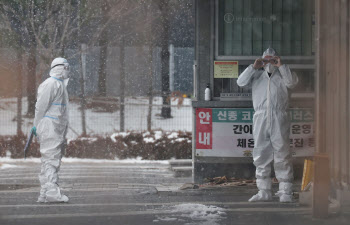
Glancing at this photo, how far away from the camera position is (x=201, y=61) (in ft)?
31.5

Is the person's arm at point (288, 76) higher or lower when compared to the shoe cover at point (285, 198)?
higher

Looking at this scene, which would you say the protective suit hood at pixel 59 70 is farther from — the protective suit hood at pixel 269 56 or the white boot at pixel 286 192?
the white boot at pixel 286 192

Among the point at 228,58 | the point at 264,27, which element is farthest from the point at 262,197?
the point at 264,27

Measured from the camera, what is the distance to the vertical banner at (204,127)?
9.45 m

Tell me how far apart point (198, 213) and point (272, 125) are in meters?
1.59

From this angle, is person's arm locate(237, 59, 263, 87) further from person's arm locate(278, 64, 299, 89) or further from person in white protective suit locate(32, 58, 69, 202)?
person in white protective suit locate(32, 58, 69, 202)

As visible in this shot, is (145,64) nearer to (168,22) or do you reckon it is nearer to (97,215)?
(168,22)

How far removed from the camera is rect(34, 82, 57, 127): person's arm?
8172 millimetres

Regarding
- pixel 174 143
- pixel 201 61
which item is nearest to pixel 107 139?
pixel 174 143

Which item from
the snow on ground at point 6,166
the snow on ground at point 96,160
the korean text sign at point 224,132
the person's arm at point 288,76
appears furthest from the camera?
the snow on ground at point 96,160

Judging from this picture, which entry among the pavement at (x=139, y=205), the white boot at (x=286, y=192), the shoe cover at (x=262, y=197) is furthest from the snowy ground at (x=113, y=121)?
the white boot at (x=286, y=192)

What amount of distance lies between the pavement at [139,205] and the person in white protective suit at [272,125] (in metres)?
0.29

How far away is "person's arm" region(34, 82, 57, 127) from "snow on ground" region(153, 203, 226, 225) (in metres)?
2.08

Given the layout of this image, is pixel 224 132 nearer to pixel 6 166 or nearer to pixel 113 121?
pixel 6 166
